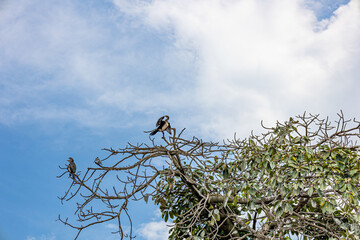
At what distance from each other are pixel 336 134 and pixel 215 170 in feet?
5.10

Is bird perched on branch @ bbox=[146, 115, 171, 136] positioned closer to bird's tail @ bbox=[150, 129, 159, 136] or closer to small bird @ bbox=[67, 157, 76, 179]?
bird's tail @ bbox=[150, 129, 159, 136]

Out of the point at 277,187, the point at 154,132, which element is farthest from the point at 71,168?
the point at 277,187

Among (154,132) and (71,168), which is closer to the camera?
(154,132)

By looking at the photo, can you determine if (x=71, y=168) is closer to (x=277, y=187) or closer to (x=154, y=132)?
(x=154, y=132)

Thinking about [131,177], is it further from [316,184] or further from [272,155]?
[316,184]

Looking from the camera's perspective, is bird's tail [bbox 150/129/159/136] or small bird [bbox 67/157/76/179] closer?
bird's tail [bbox 150/129/159/136]

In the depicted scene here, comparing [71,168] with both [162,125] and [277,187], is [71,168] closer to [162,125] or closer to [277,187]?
[162,125]

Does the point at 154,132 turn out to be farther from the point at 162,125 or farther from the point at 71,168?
the point at 71,168

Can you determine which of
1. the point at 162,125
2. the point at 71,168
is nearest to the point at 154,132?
the point at 162,125

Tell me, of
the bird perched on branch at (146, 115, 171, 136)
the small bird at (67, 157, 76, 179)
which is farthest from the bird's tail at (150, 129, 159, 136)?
the small bird at (67, 157, 76, 179)

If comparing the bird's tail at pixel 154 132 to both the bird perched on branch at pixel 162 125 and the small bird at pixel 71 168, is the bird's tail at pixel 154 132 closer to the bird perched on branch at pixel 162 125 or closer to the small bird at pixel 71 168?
the bird perched on branch at pixel 162 125

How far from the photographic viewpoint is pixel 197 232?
16.3 feet

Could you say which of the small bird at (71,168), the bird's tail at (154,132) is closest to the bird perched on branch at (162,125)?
the bird's tail at (154,132)

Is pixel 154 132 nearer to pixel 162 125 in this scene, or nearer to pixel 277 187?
pixel 162 125
